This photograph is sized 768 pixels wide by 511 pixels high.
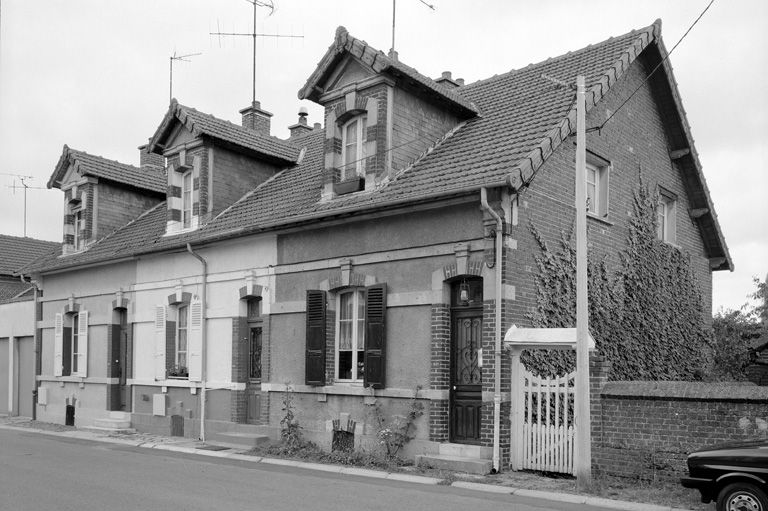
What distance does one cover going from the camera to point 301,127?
26578 millimetres

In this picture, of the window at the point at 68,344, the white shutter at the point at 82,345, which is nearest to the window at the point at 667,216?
the white shutter at the point at 82,345

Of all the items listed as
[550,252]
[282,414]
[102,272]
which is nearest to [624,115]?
[550,252]

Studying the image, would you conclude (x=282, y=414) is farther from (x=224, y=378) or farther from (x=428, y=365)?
(x=428, y=365)

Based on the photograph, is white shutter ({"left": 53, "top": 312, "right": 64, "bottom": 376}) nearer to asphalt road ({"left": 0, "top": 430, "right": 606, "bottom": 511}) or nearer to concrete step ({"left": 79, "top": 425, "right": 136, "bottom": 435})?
concrete step ({"left": 79, "top": 425, "right": 136, "bottom": 435})

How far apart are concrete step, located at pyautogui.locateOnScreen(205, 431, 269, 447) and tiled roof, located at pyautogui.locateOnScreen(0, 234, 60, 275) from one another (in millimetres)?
15858

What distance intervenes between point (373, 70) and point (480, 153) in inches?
113

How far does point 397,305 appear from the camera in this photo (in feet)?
47.2

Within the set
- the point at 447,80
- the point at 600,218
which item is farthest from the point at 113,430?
the point at 600,218

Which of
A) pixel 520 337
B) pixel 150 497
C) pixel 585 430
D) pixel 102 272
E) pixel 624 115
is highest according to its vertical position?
pixel 624 115

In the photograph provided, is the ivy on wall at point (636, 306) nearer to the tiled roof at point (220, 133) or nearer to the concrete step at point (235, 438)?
the concrete step at point (235, 438)

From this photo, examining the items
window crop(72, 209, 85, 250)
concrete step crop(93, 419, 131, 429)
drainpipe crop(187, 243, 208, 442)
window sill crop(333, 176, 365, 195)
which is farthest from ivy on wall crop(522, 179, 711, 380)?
window crop(72, 209, 85, 250)

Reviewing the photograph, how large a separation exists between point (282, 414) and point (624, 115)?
9.63 m

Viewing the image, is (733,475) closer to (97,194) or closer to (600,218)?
(600,218)

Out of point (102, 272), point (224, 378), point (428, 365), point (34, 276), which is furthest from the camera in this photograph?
point (34, 276)
